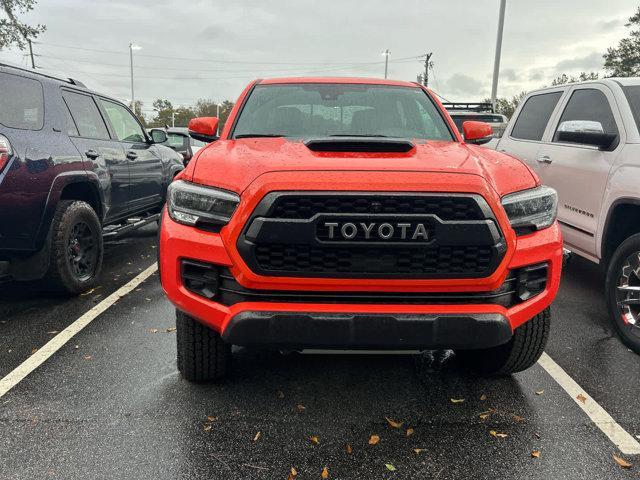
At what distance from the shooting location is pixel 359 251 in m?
2.43

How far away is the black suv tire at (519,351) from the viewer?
9.76ft

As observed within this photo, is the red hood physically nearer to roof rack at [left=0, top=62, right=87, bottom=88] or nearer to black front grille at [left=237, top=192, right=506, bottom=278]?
black front grille at [left=237, top=192, right=506, bottom=278]

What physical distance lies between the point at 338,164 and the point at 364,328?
2.62 ft

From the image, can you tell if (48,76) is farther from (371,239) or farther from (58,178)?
(371,239)

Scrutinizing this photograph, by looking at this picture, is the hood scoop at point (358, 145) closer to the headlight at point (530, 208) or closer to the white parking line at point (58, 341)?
the headlight at point (530, 208)

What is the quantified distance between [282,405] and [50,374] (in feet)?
4.99

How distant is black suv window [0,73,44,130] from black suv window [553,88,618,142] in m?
4.75

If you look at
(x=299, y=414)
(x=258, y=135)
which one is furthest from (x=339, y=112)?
(x=299, y=414)

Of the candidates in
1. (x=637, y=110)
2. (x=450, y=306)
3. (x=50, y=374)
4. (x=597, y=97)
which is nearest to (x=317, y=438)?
(x=450, y=306)

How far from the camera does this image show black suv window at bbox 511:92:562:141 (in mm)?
5652

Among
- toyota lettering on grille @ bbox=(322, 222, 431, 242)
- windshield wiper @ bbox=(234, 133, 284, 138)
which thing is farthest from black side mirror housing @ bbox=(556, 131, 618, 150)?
toyota lettering on grille @ bbox=(322, 222, 431, 242)

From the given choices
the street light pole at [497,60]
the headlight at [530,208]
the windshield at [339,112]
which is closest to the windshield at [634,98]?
the windshield at [339,112]

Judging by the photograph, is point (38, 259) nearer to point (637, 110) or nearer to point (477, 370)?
point (477, 370)

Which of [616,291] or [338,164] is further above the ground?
[338,164]
